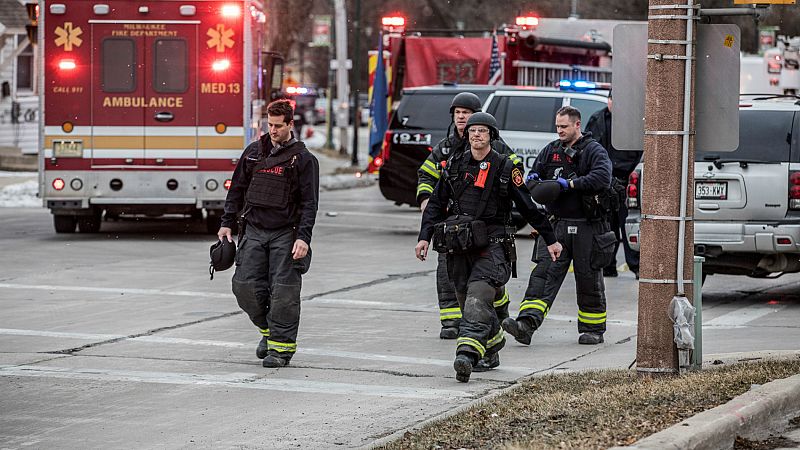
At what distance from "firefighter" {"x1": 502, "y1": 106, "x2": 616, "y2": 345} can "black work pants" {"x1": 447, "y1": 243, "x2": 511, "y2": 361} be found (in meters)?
1.26

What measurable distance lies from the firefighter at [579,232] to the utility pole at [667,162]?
93.5 inches

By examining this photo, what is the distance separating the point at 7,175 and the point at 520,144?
15.2 metres

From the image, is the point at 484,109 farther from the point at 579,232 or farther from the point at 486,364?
the point at 486,364

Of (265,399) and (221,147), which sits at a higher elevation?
(221,147)

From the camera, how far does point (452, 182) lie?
30.1ft

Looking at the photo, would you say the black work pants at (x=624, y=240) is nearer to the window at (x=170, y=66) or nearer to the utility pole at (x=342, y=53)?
the window at (x=170, y=66)

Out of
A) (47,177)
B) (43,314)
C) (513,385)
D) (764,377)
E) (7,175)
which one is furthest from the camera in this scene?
(7,175)

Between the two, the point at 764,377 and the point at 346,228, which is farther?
the point at 346,228

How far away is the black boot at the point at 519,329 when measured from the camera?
10.1 m

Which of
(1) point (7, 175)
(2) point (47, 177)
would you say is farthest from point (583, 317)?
(1) point (7, 175)

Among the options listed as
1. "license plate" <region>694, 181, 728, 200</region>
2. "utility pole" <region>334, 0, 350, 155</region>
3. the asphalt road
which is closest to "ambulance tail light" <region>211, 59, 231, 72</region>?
the asphalt road

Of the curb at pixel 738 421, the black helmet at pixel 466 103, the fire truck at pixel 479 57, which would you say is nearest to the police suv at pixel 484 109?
the fire truck at pixel 479 57

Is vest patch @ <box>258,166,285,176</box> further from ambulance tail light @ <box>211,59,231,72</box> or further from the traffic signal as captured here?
the traffic signal

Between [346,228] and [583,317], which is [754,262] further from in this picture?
[346,228]
